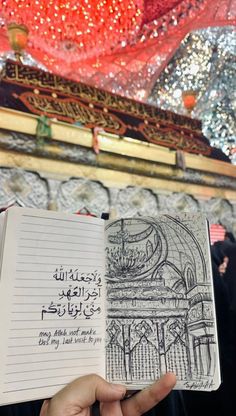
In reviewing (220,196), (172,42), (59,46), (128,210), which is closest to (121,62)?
(172,42)

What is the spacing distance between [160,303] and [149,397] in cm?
10

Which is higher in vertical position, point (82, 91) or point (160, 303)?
point (82, 91)

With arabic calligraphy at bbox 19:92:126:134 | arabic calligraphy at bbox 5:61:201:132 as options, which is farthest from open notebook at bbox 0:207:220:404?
arabic calligraphy at bbox 5:61:201:132

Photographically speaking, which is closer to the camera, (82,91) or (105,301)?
(105,301)

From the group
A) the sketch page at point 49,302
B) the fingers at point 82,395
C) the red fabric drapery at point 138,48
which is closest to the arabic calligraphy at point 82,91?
the red fabric drapery at point 138,48

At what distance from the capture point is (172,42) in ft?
7.75

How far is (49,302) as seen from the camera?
0.40 m

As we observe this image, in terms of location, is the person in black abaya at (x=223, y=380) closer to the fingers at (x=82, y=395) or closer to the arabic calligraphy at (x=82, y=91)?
the fingers at (x=82, y=395)

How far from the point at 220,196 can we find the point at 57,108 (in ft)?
2.68

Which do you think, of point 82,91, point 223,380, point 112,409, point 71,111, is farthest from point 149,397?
point 82,91

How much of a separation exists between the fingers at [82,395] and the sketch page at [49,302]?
10 mm

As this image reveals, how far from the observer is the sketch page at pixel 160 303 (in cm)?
40

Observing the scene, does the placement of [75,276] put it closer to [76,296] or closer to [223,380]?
[76,296]

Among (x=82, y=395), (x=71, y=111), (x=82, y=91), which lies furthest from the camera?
(x=82, y=91)
